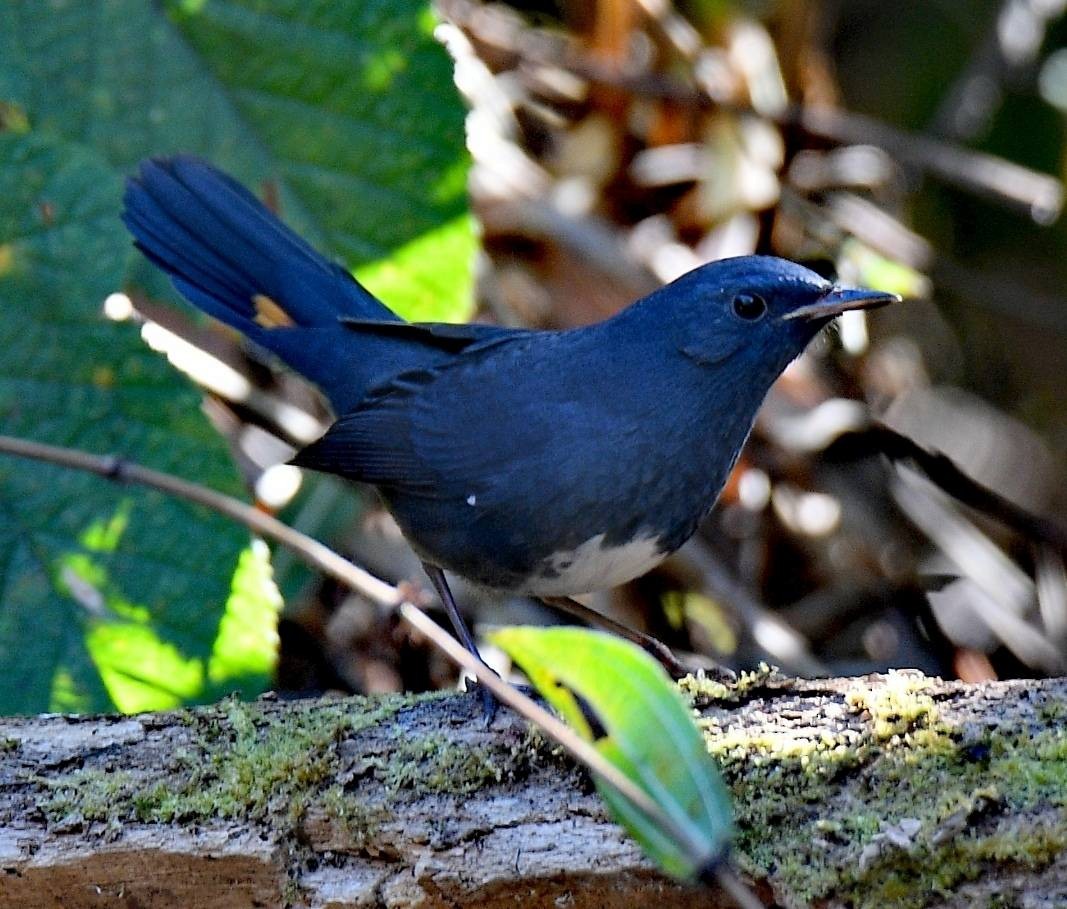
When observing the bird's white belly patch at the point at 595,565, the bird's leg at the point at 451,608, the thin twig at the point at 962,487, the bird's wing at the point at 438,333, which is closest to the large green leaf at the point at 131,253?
the bird's wing at the point at 438,333

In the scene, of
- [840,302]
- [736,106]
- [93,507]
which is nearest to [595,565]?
[840,302]

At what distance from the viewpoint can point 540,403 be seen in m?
3.08

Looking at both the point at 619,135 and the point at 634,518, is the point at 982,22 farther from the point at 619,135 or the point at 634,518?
the point at 634,518

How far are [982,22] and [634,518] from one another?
174 inches

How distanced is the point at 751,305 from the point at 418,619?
144 centimetres

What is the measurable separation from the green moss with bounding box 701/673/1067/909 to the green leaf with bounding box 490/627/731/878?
0.51 m

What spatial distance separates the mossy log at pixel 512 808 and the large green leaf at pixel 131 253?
17.7 inches

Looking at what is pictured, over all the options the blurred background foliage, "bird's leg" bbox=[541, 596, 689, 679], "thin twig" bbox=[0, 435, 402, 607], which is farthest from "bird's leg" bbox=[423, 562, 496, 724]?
"thin twig" bbox=[0, 435, 402, 607]

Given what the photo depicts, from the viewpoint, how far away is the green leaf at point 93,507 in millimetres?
2891

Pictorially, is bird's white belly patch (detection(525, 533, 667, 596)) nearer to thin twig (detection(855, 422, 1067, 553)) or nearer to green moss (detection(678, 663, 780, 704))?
green moss (detection(678, 663, 780, 704))

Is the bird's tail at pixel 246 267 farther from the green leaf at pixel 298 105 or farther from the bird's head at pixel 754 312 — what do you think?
the bird's head at pixel 754 312

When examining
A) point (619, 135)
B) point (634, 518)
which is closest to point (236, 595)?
point (634, 518)

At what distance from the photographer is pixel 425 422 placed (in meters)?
3.25

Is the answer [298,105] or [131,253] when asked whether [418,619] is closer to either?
[131,253]
